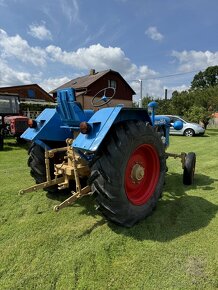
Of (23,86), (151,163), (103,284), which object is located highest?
(23,86)

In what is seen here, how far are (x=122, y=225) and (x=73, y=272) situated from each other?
77 cm

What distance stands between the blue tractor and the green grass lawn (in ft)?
0.93

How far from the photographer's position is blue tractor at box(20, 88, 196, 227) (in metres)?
2.63

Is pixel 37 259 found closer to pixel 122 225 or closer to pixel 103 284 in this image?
pixel 103 284

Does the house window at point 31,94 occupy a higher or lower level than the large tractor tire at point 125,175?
higher

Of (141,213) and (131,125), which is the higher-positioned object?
(131,125)

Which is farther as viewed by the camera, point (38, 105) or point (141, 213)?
point (38, 105)

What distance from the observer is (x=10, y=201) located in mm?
3816

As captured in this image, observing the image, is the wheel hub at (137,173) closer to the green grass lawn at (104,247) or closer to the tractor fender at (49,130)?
the green grass lawn at (104,247)

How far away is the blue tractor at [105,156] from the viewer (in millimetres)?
2635

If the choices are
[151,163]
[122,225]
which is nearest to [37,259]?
[122,225]

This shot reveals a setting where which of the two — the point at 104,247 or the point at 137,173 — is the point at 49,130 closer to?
the point at 137,173

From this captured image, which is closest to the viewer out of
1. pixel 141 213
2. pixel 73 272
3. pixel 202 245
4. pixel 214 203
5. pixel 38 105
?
pixel 73 272

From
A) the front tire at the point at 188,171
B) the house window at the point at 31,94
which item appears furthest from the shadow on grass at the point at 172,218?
the house window at the point at 31,94
